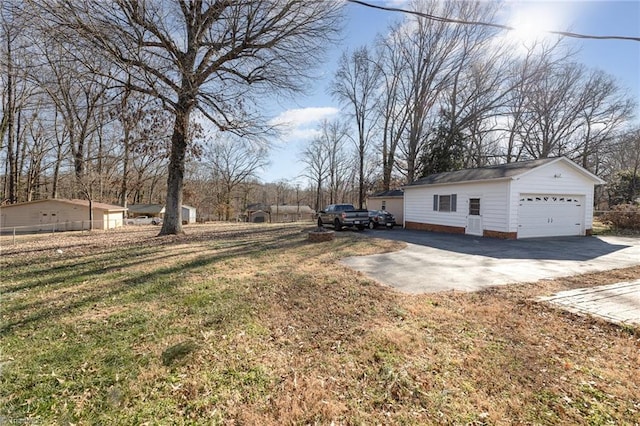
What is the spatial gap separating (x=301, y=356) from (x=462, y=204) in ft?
45.6

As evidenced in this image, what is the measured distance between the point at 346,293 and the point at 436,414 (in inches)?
115

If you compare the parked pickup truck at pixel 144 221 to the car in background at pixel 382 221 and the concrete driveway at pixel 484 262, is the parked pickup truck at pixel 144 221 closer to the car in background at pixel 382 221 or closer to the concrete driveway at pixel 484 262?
the car in background at pixel 382 221

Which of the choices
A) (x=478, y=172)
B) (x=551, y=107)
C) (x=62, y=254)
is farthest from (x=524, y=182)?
(x=551, y=107)

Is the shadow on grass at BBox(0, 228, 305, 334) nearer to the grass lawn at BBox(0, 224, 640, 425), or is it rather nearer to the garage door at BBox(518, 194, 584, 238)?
the grass lawn at BBox(0, 224, 640, 425)

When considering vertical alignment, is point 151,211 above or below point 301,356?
above

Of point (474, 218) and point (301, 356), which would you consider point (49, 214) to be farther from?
point (474, 218)

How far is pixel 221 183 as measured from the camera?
4412 centimetres

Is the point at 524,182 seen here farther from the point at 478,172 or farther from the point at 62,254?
the point at 62,254

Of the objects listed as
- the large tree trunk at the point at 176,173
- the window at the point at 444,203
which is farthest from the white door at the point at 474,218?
the large tree trunk at the point at 176,173

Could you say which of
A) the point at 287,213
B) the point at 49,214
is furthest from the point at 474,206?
the point at 287,213

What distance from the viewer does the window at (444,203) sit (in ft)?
50.4

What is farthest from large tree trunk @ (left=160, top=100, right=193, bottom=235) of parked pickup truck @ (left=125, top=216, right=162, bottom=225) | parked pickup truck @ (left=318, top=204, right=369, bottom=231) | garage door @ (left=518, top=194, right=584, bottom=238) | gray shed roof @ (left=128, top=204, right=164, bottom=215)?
gray shed roof @ (left=128, top=204, right=164, bottom=215)

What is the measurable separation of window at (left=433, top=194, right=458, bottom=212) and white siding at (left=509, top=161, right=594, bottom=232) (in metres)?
3.10

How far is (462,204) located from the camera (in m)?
14.8
